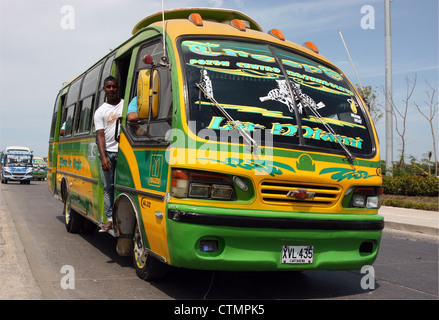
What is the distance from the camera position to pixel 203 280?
5602 mm

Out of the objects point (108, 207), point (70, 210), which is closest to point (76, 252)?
point (108, 207)

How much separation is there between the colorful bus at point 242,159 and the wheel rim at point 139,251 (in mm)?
21

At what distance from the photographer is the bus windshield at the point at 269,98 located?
15.2ft

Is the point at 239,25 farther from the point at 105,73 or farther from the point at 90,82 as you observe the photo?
the point at 90,82

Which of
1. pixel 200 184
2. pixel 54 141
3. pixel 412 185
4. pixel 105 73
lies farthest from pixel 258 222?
pixel 412 185

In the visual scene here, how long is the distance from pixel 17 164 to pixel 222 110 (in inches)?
1382

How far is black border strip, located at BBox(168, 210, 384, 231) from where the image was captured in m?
4.21

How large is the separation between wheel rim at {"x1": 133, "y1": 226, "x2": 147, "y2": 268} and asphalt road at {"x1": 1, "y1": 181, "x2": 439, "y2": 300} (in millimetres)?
213

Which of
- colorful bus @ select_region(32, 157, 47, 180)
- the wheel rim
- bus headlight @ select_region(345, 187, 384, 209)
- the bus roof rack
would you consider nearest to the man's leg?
the wheel rim

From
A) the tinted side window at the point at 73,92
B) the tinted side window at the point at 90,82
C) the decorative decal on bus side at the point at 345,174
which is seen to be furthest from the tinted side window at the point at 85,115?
the decorative decal on bus side at the point at 345,174

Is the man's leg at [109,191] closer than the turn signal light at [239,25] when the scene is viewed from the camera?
No

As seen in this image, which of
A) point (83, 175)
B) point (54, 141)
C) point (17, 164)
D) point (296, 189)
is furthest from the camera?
point (17, 164)

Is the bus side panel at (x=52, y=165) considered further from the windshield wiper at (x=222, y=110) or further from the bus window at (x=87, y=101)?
the windshield wiper at (x=222, y=110)
